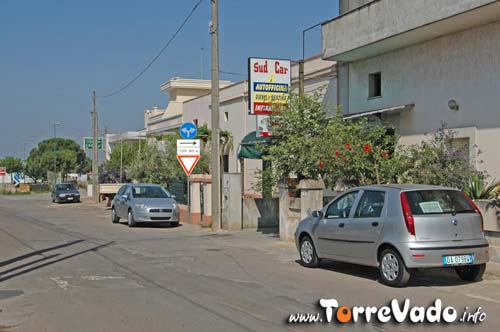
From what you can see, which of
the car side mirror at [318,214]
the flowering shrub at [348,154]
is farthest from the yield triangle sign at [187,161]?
the car side mirror at [318,214]

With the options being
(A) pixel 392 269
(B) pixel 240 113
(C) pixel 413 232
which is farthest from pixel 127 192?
(C) pixel 413 232

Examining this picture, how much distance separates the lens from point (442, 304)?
9164mm

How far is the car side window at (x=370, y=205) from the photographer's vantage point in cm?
1093

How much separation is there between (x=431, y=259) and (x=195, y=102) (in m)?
29.0

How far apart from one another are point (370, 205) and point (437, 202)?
1187mm

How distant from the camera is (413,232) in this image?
33.3 feet

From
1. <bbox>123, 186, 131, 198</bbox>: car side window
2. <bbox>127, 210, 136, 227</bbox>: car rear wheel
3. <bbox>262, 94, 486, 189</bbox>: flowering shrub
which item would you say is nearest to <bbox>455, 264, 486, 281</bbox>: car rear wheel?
<bbox>262, 94, 486, 189</bbox>: flowering shrub

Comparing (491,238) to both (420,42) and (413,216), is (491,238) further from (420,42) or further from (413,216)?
(420,42)

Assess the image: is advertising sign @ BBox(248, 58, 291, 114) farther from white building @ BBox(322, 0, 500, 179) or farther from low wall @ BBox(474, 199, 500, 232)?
low wall @ BBox(474, 199, 500, 232)

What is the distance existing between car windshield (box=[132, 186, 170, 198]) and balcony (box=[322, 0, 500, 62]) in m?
7.95

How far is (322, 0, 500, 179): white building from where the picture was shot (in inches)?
631

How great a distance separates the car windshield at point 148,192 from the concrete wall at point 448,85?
8.05 m

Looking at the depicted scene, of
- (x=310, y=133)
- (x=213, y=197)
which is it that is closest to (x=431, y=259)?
(x=310, y=133)

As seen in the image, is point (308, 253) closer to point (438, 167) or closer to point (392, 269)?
point (392, 269)
